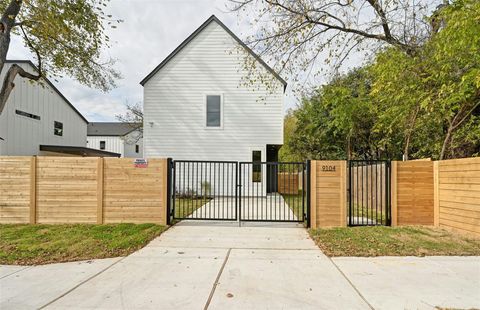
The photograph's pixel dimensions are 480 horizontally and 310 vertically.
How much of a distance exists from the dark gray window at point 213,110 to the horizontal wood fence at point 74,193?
674 centimetres

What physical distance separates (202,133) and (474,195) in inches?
422

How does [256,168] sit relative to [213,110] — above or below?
below

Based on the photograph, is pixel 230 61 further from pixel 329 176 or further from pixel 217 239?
pixel 217 239

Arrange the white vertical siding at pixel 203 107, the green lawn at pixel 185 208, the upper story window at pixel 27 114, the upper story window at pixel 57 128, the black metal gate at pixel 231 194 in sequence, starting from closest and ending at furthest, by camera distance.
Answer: the green lawn at pixel 185 208 → the black metal gate at pixel 231 194 → the white vertical siding at pixel 203 107 → the upper story window at pixel 27 114 → the upper story window at pixel 57 128

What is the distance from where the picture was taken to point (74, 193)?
779 cm

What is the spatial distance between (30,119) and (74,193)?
12615mm

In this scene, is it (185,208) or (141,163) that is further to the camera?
(185,208)

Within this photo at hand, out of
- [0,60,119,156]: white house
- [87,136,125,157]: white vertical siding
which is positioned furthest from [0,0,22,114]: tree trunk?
[87,136,125,157]: white vertical siding

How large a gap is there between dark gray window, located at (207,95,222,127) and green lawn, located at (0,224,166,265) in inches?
296

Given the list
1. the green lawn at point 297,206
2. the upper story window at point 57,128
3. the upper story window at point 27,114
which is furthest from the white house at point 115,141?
the green lawn at point 297,206

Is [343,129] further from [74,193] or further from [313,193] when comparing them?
[74,193]

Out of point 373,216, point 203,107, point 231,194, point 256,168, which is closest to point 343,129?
point 256,168

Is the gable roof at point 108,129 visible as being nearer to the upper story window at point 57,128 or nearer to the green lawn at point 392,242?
the upper story window at point 57,128

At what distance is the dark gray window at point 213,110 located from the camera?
559 inches
